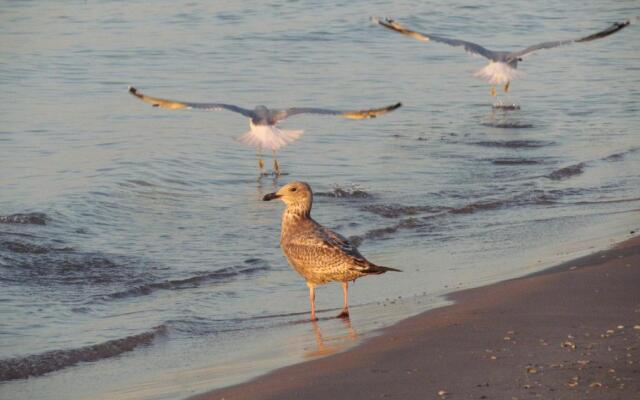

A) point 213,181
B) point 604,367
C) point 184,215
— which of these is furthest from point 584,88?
point 604,367

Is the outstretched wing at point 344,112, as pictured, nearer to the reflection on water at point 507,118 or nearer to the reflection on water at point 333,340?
the reflection on water at point 333,340

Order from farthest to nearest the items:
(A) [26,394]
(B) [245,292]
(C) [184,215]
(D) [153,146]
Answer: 1. (D) [153,146]
2. (C) [184,215]
3. (B) [245,292]
4. (A) [26,394]

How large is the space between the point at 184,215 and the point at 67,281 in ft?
9.09

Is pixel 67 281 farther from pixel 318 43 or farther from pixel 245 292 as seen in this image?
pixel 318 43

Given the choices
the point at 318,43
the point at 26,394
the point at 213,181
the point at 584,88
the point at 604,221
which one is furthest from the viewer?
the point at 318,43

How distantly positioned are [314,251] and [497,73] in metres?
8.68

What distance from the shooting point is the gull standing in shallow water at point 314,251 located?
8055 millimetres

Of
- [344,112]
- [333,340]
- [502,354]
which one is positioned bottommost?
[333,340]

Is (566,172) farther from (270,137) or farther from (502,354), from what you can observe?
(502,354)

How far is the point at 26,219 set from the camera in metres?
11.6

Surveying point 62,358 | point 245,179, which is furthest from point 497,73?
point 62,358

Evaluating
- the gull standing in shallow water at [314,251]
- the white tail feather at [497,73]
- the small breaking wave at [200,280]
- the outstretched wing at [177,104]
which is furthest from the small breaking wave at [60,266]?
the white tail feather at [497,73]

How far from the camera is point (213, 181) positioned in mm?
13914

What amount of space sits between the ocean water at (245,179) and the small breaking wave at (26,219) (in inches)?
1.4
